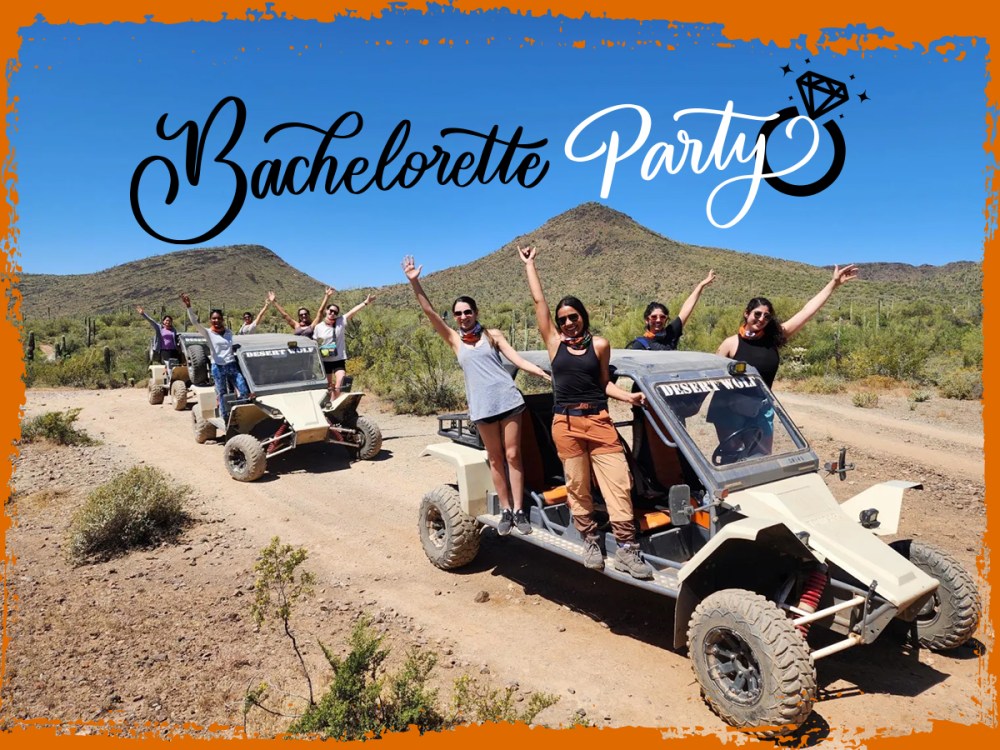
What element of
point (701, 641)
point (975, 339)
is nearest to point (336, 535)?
point (701, 641)

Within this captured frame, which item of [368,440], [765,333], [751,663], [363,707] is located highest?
[765,333]

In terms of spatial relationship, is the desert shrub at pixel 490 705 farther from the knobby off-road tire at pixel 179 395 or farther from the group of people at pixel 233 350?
the knobby off-road tire at pixel 179 395

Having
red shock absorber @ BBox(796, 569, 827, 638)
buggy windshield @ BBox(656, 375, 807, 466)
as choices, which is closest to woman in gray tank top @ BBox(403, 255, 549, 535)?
buggy windshield @ BBox(656, 375, 807, 466)

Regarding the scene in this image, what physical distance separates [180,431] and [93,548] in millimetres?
6674

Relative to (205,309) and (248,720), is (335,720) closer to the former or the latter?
(248,720)

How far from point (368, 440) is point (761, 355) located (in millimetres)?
5978

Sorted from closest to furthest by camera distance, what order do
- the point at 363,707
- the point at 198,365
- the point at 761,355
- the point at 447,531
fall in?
the point at 363,707 < the point at 761,355 < the point at 447,531 < the point at 198,365

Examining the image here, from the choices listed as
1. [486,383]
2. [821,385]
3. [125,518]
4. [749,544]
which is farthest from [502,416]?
[821,385]

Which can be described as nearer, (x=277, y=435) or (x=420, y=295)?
(x=420, y=295)

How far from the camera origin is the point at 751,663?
3.30m

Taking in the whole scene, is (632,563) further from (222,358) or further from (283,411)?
(222,358)

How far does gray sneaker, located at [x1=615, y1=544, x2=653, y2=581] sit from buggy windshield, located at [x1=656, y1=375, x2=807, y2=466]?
821mm

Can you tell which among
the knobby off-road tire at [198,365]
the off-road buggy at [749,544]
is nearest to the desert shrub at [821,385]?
the off-road buggy at [749,544]

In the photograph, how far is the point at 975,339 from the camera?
1927cm
